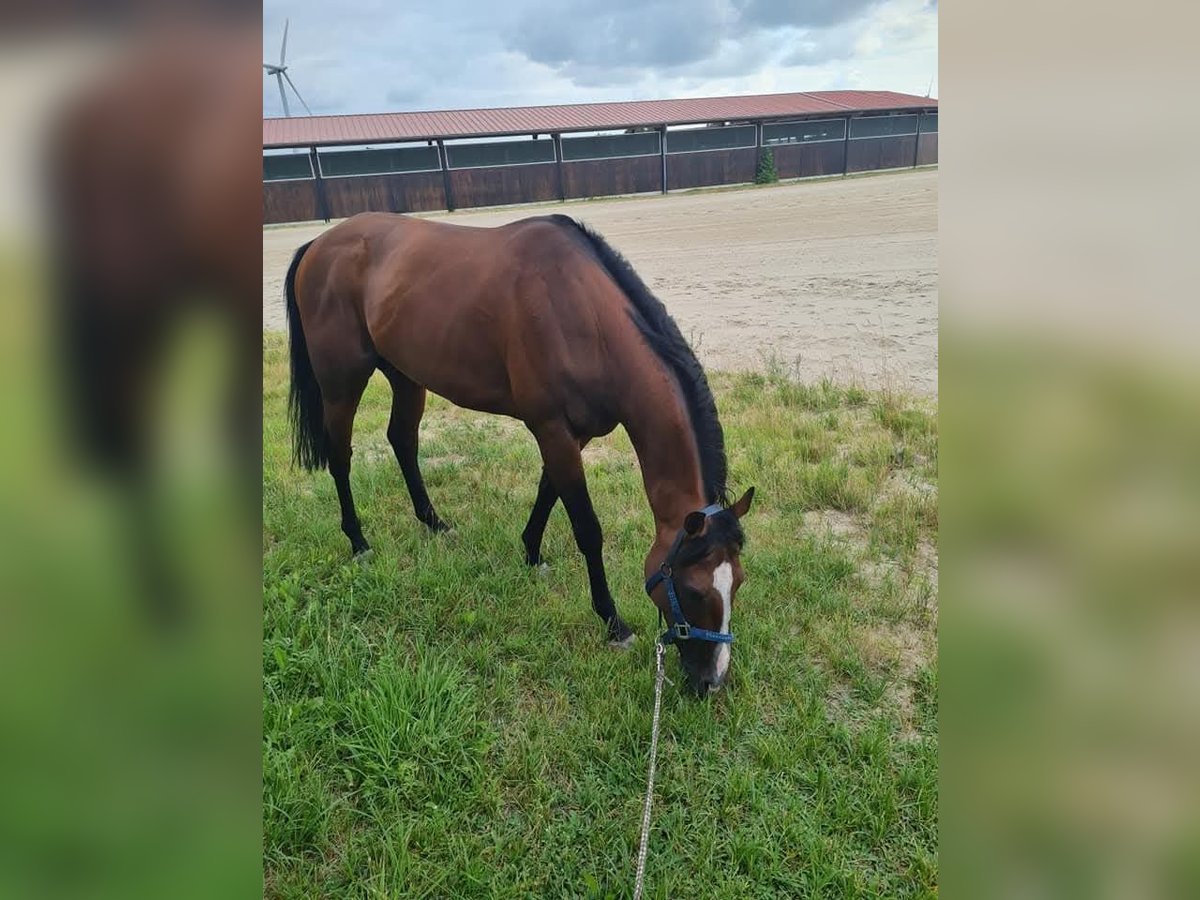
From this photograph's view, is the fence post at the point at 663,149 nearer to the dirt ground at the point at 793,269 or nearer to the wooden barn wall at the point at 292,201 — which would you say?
the dirt ground at the point at 793,269

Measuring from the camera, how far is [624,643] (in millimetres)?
3150

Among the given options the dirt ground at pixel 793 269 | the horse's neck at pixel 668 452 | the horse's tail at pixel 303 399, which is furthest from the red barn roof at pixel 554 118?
the horse's neck at pixel 668 452

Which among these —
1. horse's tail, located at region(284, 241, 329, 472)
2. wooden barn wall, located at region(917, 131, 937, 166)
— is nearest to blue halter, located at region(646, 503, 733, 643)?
horse's tail, located at region(284, 241, 329, 472)

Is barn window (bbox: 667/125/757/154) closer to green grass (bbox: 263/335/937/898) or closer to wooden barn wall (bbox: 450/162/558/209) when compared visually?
wooden barn wall (bbox: 450/162/558/209)

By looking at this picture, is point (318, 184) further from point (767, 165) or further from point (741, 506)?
point (741, 506)

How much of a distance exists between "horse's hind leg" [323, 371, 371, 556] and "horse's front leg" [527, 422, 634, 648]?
1.46m

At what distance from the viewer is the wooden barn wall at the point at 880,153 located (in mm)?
24297

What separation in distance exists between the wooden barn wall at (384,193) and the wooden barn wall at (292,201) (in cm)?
51

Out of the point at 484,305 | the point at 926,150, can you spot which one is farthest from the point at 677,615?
the point at 926,150

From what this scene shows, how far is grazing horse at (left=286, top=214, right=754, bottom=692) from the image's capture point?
2643 mm

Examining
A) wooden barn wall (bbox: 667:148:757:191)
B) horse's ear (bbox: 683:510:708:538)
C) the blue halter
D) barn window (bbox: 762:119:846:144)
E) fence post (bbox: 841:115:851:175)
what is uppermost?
barn window (bbox: 762:119:846:144)
